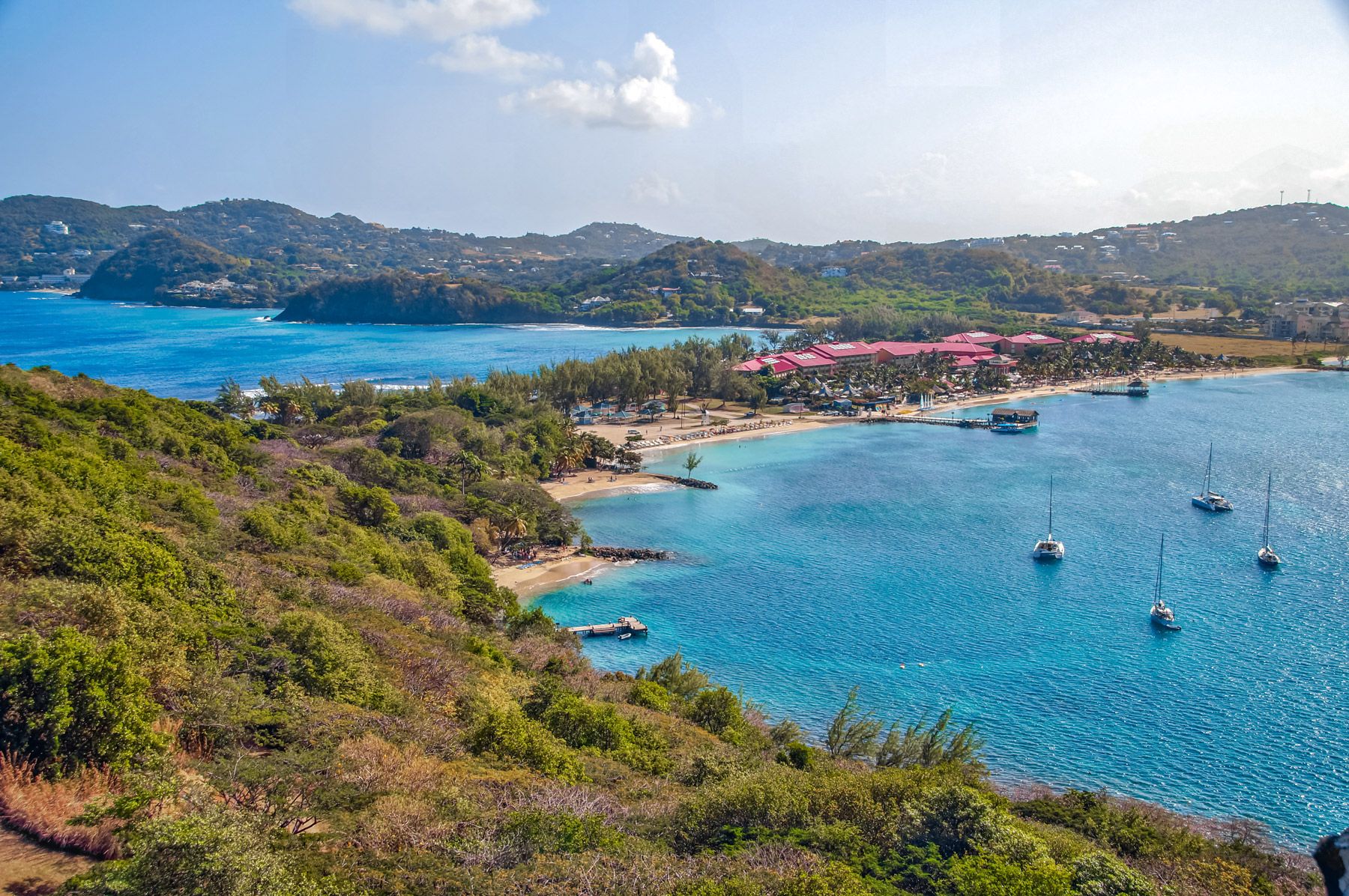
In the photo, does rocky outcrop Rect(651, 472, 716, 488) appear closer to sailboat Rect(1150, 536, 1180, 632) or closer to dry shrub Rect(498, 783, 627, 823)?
sailboat Rect(1150, 536, 1180, 632)

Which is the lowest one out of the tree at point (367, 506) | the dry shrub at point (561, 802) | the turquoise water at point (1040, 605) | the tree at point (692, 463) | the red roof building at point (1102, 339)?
the turquoise water at point (1040, 605)

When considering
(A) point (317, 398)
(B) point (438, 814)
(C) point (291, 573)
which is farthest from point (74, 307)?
(B) point (438, 814)

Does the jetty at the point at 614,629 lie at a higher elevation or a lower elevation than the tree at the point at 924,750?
lower

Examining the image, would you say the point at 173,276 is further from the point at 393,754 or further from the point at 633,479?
the point at 393,754

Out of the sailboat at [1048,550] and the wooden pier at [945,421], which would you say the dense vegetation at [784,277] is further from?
the sailboat at [1048,550]

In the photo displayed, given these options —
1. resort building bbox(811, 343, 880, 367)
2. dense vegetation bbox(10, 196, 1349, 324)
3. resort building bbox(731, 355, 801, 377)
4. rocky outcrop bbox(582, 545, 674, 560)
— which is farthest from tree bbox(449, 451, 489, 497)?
dense vegetation bbox(10, 196, 1349, 324)

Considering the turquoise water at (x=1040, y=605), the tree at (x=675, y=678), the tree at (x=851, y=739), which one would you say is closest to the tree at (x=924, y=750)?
the tree at (x=851, y=739)

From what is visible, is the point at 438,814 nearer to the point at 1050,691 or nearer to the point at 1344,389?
the point at 1050,691
